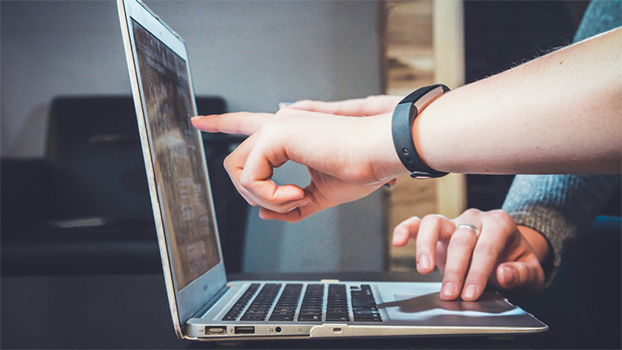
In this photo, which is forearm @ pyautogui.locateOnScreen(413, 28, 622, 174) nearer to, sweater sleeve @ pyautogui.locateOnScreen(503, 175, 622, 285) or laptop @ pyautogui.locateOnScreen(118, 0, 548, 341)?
laptop @ pyautogui.locateOnScreen(118, 0, 548, 341)

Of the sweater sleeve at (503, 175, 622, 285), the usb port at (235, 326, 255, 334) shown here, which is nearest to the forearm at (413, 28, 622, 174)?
the usb port at (235, 326, 255, 334)

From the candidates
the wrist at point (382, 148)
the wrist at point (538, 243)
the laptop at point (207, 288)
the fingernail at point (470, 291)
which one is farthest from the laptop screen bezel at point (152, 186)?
the wrist at point (538, 243)

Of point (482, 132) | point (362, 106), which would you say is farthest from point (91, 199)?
point (482, 132)

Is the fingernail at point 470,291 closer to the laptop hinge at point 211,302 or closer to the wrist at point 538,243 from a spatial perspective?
the wrist at point 538,243

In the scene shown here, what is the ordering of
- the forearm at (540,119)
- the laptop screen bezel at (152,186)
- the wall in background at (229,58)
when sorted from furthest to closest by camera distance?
the wall in background at (229,58)
the laptop screen bezel at (152,186)
the forearm at (540,119)

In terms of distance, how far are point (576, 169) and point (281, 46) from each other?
3.36 feet

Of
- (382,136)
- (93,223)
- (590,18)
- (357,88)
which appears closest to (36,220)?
(93,223)

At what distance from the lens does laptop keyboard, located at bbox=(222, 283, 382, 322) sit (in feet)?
1.45

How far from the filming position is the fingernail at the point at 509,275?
0.55 metres

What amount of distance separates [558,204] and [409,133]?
0.51 meters

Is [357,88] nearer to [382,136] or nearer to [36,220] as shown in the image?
[382,136]

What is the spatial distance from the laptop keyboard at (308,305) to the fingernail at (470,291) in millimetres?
128

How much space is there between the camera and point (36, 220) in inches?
48.8

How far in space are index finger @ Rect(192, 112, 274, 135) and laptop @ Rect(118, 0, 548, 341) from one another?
0.04 metres
